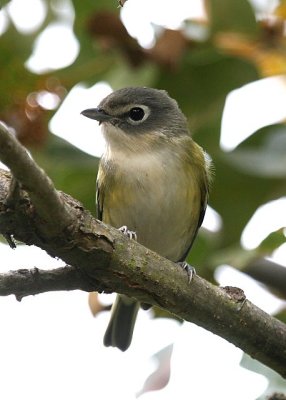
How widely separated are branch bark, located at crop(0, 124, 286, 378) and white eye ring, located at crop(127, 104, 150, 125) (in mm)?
2143

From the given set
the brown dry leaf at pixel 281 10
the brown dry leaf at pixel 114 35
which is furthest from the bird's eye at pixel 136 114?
the brown dry leaf at pixel 281 10

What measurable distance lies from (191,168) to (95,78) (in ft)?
2.87

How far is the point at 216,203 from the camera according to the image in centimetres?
488

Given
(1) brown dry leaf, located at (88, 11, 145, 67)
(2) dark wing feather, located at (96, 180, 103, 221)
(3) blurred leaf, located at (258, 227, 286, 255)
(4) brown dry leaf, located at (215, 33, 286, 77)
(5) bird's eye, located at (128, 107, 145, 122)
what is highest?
(5) bird's eye, located at (128, 107, 145, 122)

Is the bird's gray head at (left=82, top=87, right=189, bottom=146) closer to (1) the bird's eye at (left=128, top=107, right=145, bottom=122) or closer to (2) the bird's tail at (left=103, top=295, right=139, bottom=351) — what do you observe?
(1) the bird's eye at (left=128, top=107, right=145, bottom=122)

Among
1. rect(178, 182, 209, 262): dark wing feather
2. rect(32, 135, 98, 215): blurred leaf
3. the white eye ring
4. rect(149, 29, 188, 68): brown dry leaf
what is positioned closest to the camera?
A: rect(149, 29, 188, 68): brown dry leaf

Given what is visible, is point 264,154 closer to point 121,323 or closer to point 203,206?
point 203,206

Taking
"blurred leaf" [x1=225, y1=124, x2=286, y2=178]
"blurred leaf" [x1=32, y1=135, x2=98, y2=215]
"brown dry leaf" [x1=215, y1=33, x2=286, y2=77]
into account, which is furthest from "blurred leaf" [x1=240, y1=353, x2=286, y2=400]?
"brown dry leaf" [x1=215, y1=33, x2=286, y2=77]

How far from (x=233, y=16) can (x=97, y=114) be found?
53.1 inches

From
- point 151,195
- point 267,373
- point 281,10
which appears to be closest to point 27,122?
point 151,195

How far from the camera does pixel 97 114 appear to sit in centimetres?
540

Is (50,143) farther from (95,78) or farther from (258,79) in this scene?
(258,79)

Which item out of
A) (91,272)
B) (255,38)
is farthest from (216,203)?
(91,272)

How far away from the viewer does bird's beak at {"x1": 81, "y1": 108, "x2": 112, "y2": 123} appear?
17.6 ft
